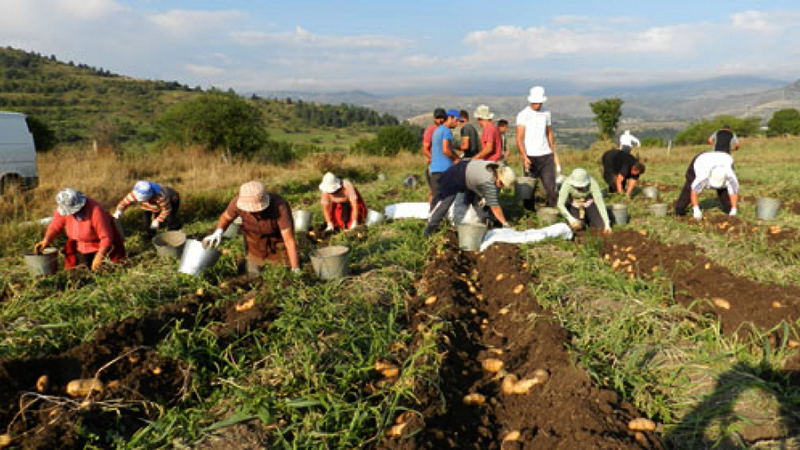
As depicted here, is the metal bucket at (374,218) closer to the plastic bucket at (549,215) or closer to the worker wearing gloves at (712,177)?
the plastic bucket at (549,215)

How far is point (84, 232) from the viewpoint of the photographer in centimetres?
472

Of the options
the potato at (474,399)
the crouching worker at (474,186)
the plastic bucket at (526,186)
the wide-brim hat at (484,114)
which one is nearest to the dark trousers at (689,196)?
the plastic bucket at (526,186)

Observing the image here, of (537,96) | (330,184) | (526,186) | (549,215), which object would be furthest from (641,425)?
(537,96)

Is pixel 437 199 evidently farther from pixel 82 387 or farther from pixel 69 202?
pixel 82 387

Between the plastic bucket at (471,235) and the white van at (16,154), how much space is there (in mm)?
9292

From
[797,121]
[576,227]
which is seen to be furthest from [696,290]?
[797,121]

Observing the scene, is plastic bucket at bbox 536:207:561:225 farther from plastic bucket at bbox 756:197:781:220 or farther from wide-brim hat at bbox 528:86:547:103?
plastic bucket at bbox 756:197:781:220

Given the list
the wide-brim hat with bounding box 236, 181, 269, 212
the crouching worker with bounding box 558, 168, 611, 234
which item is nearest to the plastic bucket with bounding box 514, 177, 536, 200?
the crouching worker with bounding box 558, 168, 611, 234

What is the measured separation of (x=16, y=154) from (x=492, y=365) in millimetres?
11210

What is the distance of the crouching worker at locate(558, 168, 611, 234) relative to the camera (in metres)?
5.46

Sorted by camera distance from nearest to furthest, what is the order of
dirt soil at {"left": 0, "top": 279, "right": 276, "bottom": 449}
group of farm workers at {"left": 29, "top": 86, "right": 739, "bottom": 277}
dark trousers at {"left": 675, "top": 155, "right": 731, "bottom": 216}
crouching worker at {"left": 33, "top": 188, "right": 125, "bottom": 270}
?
dirt soil at {"left": 0, "top": 279, "right": 276, "bottom": 449} < group of farm workers at {"left": 29, "top": 86, "right": 739, "bottom": 277} < crouching worker at {"left": 33, "top": 188, "right": 125, "bottom": 270} < dark trousers at {"left": 675, "top": 155, "right": 731, "bottom": 216}

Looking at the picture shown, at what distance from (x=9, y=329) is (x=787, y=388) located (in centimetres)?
498

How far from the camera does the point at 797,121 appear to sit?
60.6m

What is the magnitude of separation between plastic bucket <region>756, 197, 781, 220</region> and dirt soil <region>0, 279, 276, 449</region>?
6.72m
